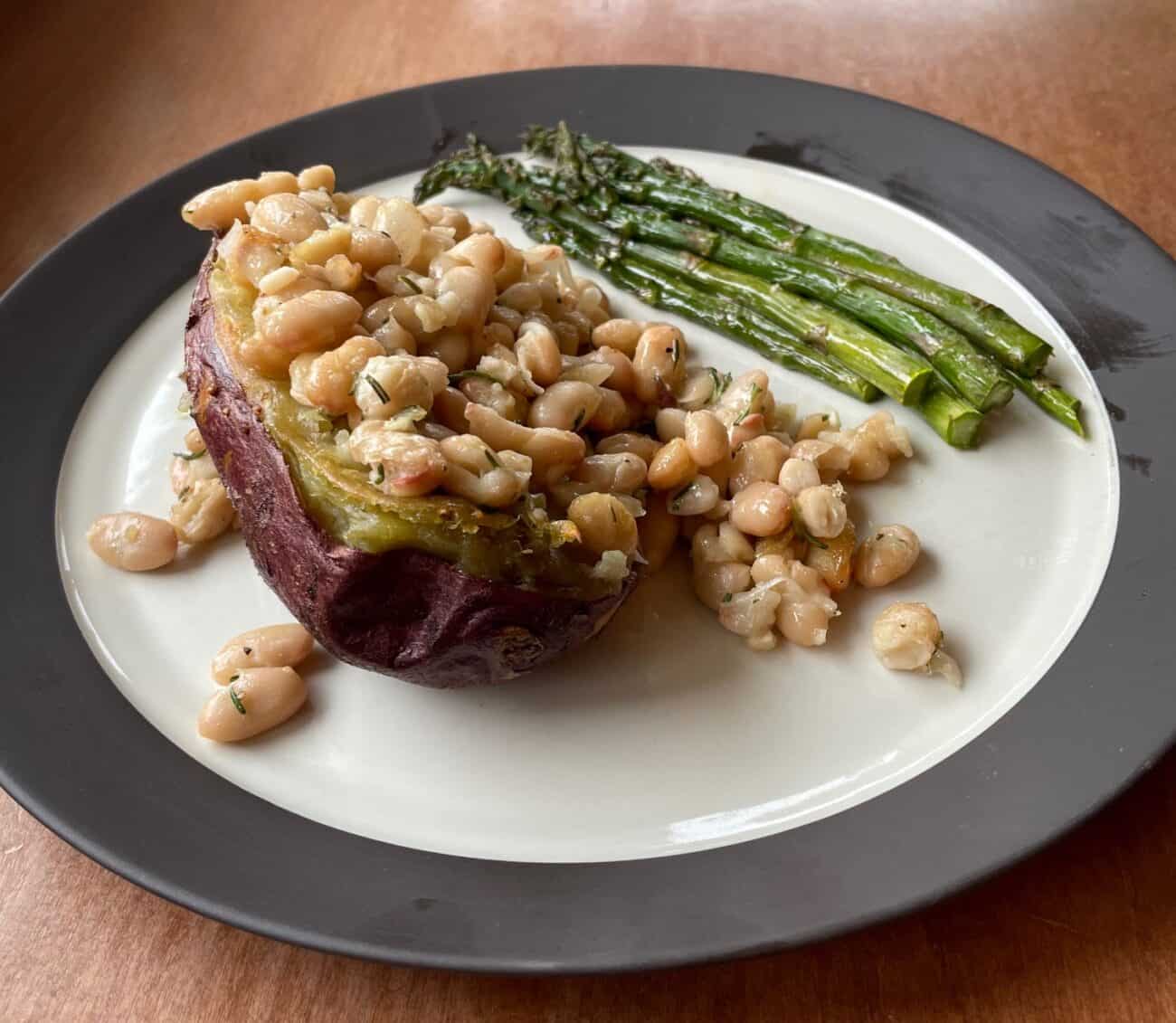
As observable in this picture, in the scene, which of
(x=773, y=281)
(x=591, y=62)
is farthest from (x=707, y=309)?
(x=591, y=62)

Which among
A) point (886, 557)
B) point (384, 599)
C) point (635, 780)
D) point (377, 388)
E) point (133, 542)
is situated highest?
point (377, 388)

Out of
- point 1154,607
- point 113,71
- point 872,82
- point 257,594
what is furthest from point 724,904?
point 113,71

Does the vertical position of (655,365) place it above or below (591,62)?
below

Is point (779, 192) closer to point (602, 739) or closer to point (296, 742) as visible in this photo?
point (602, 739)

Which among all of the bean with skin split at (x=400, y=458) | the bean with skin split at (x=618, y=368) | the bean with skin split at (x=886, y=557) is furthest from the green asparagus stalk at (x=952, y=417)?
the bean with skin split at (x=400, y=458)

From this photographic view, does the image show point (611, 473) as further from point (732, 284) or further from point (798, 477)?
point (732, 284)

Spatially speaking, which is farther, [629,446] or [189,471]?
[189,471]

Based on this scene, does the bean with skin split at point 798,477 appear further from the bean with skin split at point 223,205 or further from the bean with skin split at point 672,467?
the bean with skin split at point 223,205
